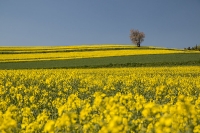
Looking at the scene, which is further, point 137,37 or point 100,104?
point 137,37

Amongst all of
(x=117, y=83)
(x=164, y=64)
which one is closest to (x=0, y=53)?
(x=164, y=64)

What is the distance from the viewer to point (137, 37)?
297ft

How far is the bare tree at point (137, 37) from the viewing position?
90125 mm

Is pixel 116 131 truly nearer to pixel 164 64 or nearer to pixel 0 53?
pixel 164 64

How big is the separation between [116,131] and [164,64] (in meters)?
A: 36.0

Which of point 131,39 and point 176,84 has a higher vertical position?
point 131,39

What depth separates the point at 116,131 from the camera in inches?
122

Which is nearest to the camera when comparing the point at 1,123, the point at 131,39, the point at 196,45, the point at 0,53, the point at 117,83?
the point at 1,123

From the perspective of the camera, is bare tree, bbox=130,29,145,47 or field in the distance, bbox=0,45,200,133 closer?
field in the distance, bbox=0,45,200,133

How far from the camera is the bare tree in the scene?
3548 inches

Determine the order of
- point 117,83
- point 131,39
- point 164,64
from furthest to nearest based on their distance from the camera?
point 131,39, point 164,64, point 117,83

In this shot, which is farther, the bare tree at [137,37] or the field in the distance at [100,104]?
the bare tree at [137,37]

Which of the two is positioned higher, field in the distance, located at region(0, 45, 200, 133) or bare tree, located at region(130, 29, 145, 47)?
bare tree, located at region(130, 29, 145, 47)

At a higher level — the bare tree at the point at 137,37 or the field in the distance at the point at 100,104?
the bare tree at the point at 137,37
